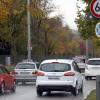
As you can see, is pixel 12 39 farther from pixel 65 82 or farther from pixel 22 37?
pixel 65 82

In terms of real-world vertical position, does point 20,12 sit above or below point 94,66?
above

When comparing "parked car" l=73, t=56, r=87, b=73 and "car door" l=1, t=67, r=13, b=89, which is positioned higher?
"car door" l=1, t=67, r=13, b=89

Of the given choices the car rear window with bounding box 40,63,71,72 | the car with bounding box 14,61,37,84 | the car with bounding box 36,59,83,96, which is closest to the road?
the car with bounding box 36,59,83,96

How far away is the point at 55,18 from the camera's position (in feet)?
292

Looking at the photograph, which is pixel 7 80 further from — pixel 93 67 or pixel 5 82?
pixel 93 67

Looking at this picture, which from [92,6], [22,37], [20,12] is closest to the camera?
[92,6]

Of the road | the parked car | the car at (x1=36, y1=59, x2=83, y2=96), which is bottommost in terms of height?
the parked car

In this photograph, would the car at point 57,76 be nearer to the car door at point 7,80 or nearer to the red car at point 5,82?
the red car at point 5,82

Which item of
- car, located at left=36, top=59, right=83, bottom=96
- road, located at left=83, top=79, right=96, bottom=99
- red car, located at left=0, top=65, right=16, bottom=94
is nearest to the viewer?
car, located at left=36, top=59, right=83, bottom=96

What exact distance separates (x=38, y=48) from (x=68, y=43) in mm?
36015

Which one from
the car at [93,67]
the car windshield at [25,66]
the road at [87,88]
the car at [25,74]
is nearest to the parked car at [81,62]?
the car at [93,67]

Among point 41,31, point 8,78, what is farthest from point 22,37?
point 8,78

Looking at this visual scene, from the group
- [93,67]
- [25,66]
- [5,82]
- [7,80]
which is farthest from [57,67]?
[93,67]

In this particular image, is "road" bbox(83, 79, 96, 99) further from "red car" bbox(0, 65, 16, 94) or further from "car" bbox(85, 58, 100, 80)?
"car" bbox(85, 58, 100, 80)
